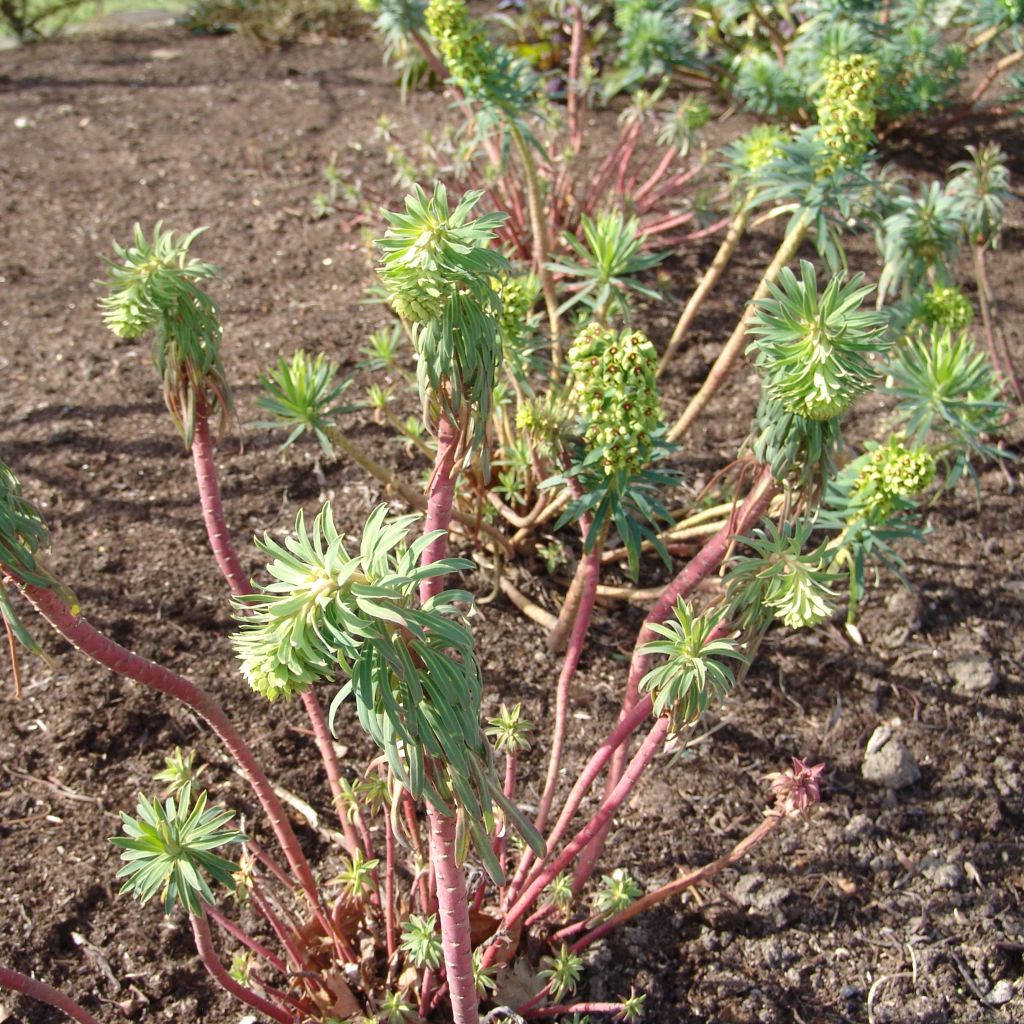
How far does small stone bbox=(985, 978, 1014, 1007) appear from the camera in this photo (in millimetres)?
2256

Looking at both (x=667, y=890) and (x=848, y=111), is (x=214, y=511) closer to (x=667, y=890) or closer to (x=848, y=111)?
(x=667, y=890)

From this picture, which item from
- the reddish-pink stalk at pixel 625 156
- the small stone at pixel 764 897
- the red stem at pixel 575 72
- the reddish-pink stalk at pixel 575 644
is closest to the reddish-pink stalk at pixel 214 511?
the reddish-pink stalk at pixel 575 644

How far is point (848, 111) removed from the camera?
2.36 m

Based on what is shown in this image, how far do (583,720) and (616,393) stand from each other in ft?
3.39

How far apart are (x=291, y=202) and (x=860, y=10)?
244 centimetres

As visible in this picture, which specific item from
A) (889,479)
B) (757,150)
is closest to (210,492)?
(889,479)

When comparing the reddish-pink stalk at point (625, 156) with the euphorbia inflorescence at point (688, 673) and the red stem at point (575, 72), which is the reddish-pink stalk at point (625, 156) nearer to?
the red stem at point (575, 72)

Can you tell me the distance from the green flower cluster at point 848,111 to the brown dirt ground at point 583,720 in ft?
3.87

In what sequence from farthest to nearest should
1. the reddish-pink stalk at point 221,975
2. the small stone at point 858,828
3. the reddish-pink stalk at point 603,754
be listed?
the small stone at point 858,828 → the reddish-pink stalk at point 603,754 → the reddish-pink stalk at point 221,975

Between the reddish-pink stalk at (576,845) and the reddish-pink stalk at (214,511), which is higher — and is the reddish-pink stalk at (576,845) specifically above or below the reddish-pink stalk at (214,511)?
below

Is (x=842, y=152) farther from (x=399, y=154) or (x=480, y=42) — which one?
(x=399, y=154)

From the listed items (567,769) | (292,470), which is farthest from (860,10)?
(567,769)

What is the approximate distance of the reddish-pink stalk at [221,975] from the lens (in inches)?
65.7

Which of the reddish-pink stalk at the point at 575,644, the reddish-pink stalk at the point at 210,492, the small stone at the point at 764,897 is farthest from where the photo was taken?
the small stone at the point at 764,897
